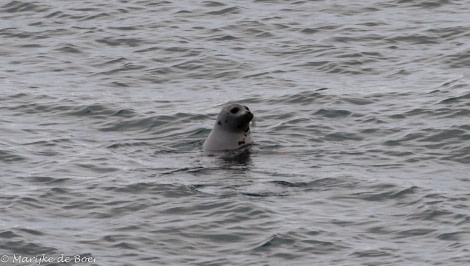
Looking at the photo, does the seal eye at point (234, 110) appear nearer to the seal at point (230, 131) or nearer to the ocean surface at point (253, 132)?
the seal at point (230, 131)

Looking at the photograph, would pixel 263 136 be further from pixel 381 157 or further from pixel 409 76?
pixel 409 76

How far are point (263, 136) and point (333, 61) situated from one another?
18.3 feet

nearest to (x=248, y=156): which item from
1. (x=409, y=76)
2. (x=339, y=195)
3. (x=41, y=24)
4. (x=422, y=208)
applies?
(x=339, y=195)

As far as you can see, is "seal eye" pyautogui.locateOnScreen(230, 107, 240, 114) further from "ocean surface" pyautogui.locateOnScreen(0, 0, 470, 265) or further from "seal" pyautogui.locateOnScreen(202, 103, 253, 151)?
"ocean surface" pyautogui.locateOnScreen(0, 0, 470, 265)

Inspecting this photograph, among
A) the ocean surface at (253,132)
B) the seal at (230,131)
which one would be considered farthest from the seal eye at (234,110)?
the ocean surface at (253,132)

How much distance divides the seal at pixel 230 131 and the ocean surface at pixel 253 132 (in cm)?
36

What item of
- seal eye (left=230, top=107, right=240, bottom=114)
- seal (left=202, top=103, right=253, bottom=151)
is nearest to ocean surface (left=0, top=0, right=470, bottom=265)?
seal (left=202, top=103, right=253, bottom=151)

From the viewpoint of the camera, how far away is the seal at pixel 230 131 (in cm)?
2145

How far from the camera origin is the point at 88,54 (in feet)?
95.9

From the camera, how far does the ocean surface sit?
16.2 m

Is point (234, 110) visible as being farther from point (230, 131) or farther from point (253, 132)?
point (253, 132)

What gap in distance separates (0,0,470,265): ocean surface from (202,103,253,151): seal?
1.17 feet

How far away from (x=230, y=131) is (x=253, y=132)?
1.16 meters

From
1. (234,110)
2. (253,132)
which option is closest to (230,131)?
(234,110)
